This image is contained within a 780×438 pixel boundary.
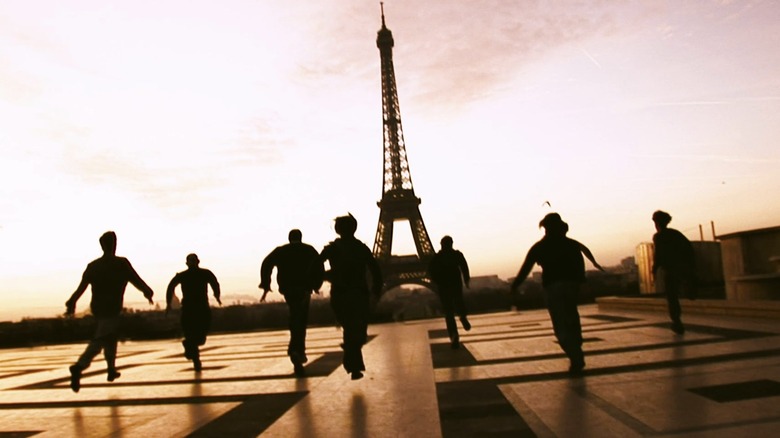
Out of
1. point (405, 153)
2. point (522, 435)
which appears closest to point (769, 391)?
point (522, 435)

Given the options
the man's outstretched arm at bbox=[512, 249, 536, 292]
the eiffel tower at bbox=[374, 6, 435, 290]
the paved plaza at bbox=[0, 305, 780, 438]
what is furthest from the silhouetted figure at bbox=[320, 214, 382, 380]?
the eiffel tower at bbox=[374, 6, 435, 290]

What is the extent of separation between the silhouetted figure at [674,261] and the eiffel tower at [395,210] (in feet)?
154

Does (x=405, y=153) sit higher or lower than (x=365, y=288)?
higher

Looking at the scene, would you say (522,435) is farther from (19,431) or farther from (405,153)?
(405,153)

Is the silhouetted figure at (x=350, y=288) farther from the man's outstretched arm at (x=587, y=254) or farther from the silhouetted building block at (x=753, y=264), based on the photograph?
the silhouetted building block at (x=753, y=264)

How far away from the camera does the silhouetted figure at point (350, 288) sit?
6871mm

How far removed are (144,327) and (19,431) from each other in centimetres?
2268

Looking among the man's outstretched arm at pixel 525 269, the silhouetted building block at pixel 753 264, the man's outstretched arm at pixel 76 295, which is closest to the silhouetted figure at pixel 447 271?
the man's outstretched arm at pixel 525 269

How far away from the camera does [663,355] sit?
7227 mm

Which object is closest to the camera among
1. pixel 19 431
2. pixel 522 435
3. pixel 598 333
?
pixel 522 435

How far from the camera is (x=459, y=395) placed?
18.9 feet

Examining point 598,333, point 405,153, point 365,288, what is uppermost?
point 405,153

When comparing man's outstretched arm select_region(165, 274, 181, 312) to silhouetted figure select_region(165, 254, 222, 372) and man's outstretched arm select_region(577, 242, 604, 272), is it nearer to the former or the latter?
silhouetted figure select_region(165, 254, 222, 372)

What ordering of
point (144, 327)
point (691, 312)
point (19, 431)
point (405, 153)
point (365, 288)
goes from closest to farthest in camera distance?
point (19, 431), point (365, 288), point (691, 312), point (144, 327), point (405, 153)
